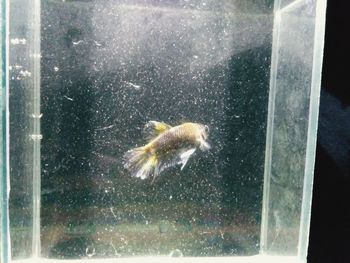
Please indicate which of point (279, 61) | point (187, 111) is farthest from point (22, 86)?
point (279, 61)

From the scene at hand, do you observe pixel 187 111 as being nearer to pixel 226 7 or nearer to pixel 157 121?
pixel 157 121

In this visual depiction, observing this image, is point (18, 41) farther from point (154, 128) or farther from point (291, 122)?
point (291, 122)

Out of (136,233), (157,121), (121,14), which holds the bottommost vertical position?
(136,233)

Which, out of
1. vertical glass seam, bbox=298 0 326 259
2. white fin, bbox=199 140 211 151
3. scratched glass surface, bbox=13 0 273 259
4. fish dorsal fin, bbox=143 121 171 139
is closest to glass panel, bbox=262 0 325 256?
vertical glass seam, bbox=298 0 326 259

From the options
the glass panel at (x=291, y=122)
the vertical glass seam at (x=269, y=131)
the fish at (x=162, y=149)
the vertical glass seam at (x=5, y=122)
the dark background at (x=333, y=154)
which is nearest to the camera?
the vertical glass seam at (x=5, y=122)

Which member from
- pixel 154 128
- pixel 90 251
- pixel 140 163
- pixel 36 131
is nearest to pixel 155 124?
pixel 154 128

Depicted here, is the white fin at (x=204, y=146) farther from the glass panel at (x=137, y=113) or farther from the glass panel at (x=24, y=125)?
the glass panel at (x=24, y=125)

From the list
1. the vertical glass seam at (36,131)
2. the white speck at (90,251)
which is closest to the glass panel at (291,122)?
the white speck at (90,251)

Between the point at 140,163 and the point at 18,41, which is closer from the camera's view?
the point at 18,41
